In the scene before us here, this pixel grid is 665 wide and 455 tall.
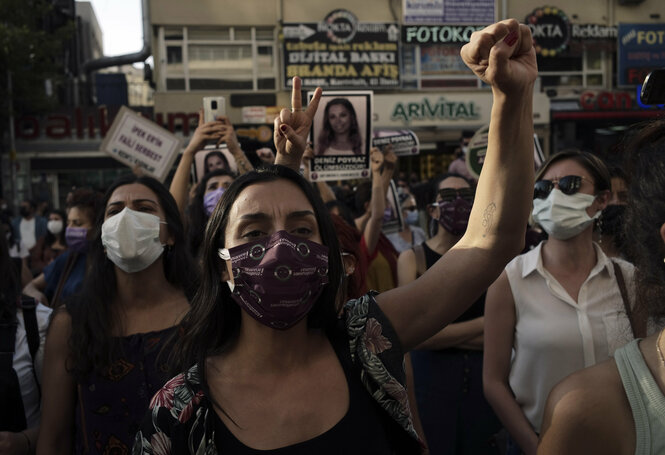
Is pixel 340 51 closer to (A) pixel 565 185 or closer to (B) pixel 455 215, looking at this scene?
(B) pixel 455 215

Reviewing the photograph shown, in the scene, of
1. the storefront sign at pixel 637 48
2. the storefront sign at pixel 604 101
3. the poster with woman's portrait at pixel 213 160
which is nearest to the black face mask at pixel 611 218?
the poster with woman's portrait at pixel 213 160

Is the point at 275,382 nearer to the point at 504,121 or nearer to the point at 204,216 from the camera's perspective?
the point at 504,121

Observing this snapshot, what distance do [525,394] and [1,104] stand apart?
21560mm

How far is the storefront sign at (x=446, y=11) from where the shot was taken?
23.4 meters

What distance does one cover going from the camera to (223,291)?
2.13 meters

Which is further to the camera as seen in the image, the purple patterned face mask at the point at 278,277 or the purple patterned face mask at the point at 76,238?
the purple patterned face mask at the point at 76,238

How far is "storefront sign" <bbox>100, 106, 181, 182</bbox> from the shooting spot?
21.3 feet

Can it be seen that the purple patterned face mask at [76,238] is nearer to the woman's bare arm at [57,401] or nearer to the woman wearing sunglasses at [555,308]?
the woman's bare arm at [57,401]

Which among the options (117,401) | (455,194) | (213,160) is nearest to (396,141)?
(213,160)

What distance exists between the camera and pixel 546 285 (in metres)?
3.04

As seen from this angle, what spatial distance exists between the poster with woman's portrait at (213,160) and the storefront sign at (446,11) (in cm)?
1832

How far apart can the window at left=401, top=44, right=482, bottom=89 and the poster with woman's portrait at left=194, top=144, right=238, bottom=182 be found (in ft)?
62.0

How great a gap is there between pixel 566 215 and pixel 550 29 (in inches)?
917

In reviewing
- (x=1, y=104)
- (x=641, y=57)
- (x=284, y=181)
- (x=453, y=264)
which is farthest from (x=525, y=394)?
(x=641, y=57)
